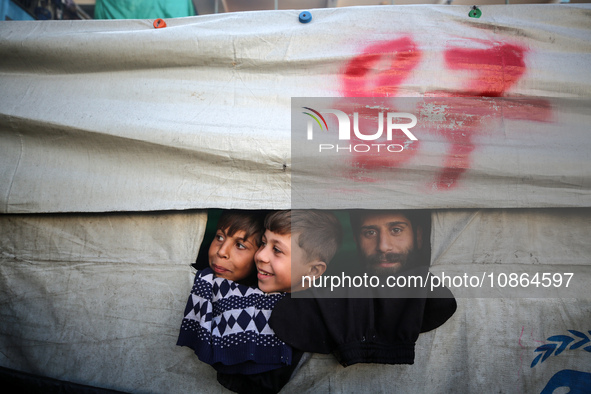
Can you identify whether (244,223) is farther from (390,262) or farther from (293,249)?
(390,262)

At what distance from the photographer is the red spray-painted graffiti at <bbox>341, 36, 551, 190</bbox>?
153cm

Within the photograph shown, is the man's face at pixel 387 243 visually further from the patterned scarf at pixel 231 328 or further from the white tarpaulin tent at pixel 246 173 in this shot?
the patterned scarf at pixel 231 328

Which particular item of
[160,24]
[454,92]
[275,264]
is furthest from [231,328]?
[160,24]

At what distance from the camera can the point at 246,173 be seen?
1578 mm

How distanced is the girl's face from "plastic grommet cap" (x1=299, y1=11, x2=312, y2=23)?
1038mm

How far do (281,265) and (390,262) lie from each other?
454mm

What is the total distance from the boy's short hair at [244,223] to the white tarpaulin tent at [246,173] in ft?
0.28

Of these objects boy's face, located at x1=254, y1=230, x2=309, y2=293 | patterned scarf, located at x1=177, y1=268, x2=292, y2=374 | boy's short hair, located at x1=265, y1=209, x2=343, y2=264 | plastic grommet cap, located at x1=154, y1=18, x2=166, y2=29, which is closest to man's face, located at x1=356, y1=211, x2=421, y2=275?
boy's short hair, located at x1=265, y1=209, x2=343, y2=264

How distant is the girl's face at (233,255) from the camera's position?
1.58 m

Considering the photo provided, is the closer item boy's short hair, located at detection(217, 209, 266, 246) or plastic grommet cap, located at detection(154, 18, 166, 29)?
boy's short hair, located at detection(217, 209, 266, 246)

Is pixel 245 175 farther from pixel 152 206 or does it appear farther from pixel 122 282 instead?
pixel 122 282

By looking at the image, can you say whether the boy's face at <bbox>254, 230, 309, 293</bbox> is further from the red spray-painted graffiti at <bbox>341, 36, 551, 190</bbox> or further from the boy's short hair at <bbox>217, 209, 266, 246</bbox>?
the red spray-painted graffiti at <bbox>341, 36, 551, 190</bbox>

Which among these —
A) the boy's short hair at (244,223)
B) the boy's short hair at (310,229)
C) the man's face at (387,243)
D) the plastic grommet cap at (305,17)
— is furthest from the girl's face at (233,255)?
the plastic grommet cap at (305,17)

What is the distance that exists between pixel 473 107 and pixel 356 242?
77cm
